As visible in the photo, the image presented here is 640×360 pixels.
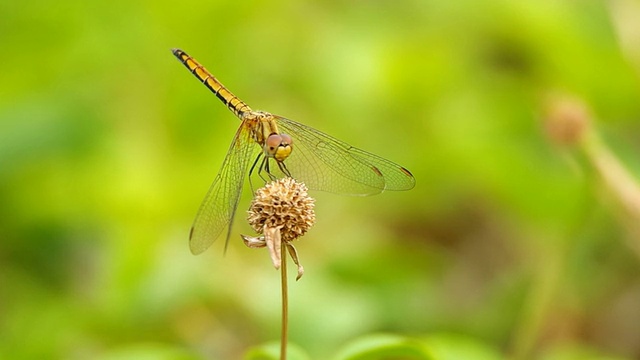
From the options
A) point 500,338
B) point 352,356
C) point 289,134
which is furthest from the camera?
point 500,338

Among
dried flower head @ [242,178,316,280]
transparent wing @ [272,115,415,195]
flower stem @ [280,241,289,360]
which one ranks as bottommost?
flower stem @ [280,241,289,360]

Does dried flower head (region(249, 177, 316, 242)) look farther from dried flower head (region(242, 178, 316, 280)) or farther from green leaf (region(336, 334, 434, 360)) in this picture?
green leaf (region(336, 334, 434, 360))

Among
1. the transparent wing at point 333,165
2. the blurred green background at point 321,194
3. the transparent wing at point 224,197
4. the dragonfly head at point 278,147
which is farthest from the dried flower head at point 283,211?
the blurred green background at point 321,194

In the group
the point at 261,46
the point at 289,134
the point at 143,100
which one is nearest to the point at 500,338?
the point at 289,134

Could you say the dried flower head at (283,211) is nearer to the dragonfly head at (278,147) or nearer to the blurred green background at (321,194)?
the dragonfly head at (278,147)

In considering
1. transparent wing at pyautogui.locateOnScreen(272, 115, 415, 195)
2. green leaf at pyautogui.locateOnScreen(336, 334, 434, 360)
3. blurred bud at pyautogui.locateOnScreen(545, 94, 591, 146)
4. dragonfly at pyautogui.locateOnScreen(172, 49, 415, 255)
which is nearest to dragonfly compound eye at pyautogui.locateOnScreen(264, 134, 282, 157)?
dragonfly at pyautogui.locateOnScreen(172, 49, 415, 255)

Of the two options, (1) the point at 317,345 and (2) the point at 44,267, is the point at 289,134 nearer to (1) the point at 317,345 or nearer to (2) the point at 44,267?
(1) the point at 317,345

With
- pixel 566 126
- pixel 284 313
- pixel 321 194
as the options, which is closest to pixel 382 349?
pixel 284 313
